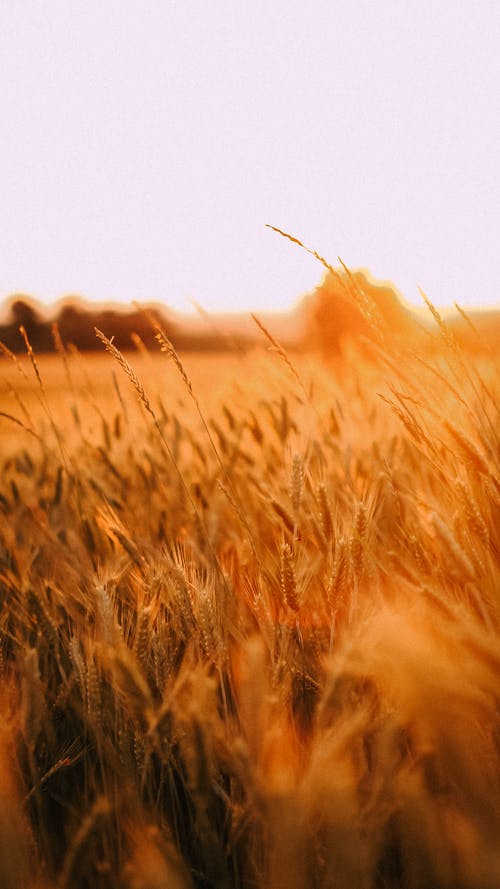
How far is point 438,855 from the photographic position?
520 millimetres

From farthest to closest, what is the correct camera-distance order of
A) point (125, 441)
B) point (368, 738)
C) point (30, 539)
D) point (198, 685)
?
1. point (125, 441)
2. point (30, 539)
3. point (368, 738)
4. point (198, 685)

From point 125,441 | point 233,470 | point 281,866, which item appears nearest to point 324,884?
point 281,866

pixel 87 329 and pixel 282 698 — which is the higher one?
pixel 87 329

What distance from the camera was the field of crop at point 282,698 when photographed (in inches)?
20.3

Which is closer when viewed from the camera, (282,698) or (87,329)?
(282,698)

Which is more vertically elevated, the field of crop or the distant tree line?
the distant tree line

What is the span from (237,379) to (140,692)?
5.56 ft

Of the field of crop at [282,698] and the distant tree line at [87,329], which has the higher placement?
the distant tree line at [87,329]

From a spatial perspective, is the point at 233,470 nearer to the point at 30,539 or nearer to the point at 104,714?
the point at 30,539

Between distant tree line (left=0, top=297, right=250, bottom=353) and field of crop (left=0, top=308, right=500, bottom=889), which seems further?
distant tree line (left=0, top=297, right=250, bottom=353)

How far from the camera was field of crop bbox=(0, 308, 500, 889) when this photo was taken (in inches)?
20.3

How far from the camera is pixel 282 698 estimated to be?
2.30ft

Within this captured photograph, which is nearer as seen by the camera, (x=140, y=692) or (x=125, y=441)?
(x=140, y=692)

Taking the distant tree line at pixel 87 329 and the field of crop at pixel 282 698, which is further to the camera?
the distant tree line at pixel 87 329
